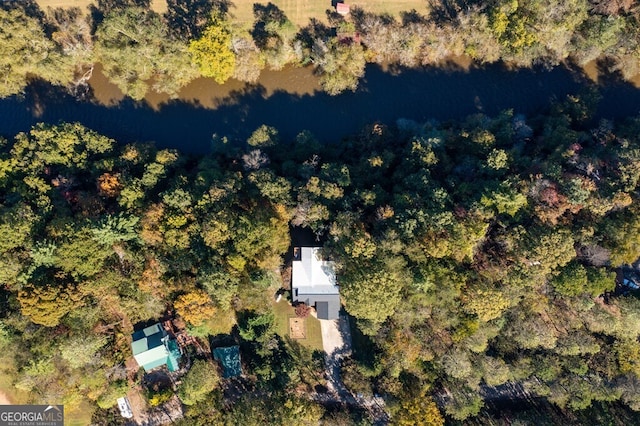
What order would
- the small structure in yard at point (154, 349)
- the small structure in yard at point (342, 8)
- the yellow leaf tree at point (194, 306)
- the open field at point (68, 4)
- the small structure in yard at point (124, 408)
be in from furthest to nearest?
the open field at point (68, 4)
the small structure in yard at point (342, 8)
the small structure in yard at point (124, 408)
the small structure in yard at point (154, 349)
the yellow leaf tree at point (194, 306)

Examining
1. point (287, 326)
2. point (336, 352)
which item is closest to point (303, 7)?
point (287, 326)

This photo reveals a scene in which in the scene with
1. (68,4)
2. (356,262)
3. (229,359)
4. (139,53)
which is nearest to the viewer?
(356,262)

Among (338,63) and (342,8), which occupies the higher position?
(342,8)

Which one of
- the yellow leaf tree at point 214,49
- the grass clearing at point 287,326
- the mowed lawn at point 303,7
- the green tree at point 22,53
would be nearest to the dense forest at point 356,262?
the grass clearing at point 287,326

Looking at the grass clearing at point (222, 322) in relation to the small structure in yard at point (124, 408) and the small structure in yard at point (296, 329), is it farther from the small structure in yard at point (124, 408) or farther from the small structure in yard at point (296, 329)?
the small structure in yard at point (124, 408)

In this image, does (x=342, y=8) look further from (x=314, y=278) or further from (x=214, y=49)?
(x=314, y=278)

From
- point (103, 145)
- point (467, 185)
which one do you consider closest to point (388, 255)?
point (467, 185)

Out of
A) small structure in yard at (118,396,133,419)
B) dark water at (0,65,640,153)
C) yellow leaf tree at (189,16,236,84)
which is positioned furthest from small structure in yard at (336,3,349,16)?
small structure in yard at (118,396,133,419)

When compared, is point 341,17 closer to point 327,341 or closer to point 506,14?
point 506,14
